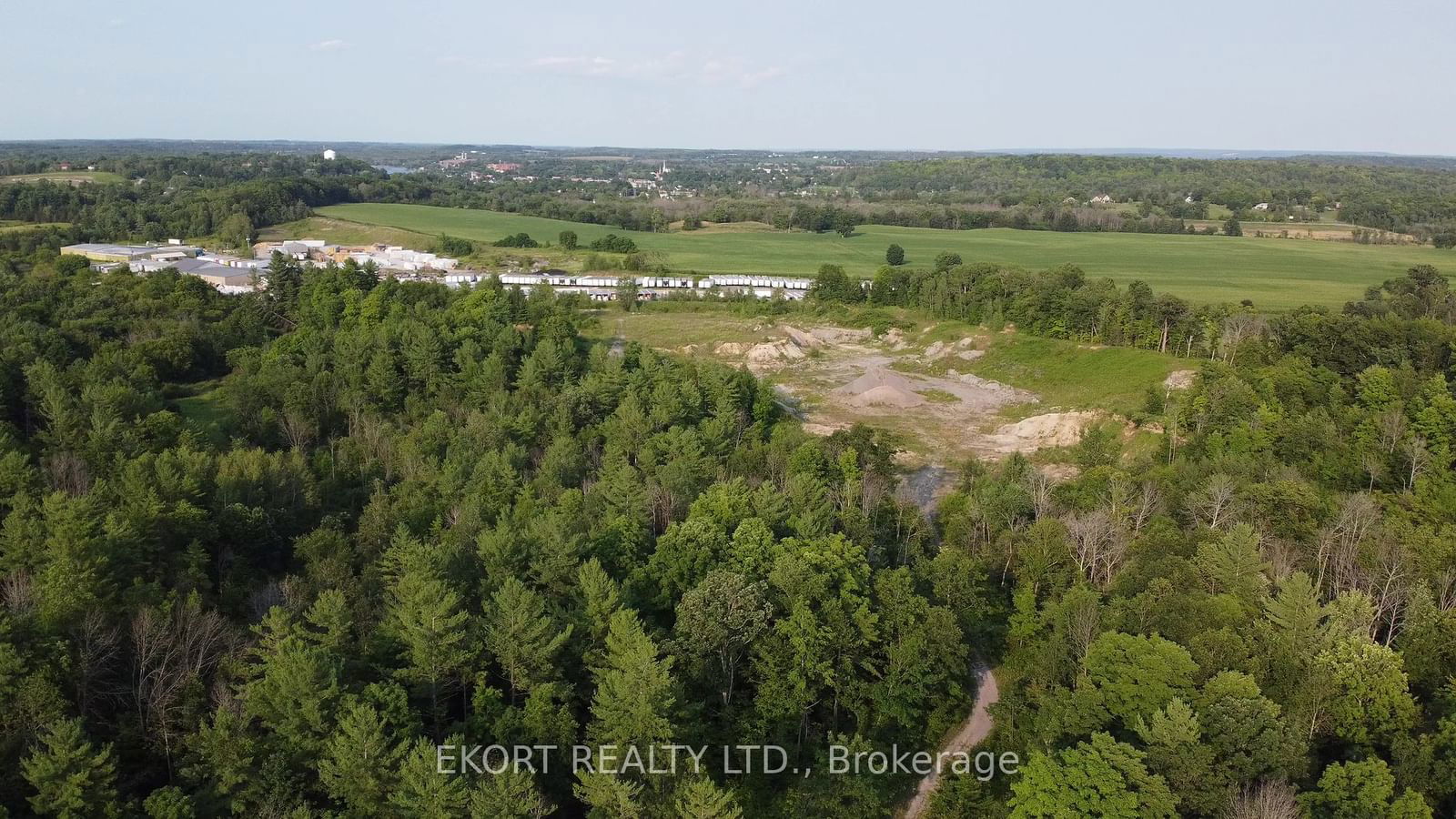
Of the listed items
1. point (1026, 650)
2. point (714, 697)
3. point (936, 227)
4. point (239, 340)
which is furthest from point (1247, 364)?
point (936, 227)

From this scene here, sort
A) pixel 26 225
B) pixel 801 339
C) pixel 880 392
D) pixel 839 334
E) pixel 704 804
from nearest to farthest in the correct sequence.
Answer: pixel 704 804, pixel 880 392, pixel 801 339, pixel 839 334, pixel 26 225

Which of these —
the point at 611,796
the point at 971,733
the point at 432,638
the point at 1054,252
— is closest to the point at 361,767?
the point at 432,638

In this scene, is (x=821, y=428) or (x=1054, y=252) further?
(x=1054, y=252)

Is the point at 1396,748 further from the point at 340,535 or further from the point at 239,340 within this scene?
the point at 239,340

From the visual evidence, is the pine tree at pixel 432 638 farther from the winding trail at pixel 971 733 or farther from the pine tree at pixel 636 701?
the winding trail at pixel 971 733

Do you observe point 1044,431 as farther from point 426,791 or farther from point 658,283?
point 658,283

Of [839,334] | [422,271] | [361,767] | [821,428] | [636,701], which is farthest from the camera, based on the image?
[422,271]

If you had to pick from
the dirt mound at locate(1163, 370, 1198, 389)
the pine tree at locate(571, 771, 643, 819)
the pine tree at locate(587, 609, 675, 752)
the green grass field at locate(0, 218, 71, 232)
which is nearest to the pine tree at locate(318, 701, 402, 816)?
the pine tree at locate(571, 771, 643, 819)
